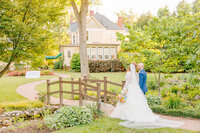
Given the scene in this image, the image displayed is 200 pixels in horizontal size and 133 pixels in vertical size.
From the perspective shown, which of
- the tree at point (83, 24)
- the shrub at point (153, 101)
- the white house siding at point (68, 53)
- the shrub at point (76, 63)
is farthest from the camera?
the white house siding at point (68, 53)

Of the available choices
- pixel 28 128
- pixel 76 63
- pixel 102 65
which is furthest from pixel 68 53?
pixel 28 128

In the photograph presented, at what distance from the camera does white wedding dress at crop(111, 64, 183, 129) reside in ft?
22.1

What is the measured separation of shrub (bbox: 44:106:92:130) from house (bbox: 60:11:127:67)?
27.5 m

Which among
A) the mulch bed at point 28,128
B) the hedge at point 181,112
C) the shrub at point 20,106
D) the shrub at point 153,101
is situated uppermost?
the shrub at point 153,101

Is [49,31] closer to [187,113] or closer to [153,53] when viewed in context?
[153,53]

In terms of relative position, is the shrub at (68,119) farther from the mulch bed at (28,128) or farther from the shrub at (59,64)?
the shrub at (59,64)

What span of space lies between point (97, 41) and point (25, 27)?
90.6ft

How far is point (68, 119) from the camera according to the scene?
22.0 ft

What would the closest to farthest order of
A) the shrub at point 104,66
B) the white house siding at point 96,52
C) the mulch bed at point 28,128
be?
the mulch bed at point 28,128 → the shrub at point 104,66 → the white house siding at point 96,52

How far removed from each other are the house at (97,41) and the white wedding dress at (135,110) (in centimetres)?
2717

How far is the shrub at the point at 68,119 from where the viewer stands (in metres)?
6.62

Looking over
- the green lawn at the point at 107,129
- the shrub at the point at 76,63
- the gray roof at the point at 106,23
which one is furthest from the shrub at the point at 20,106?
the gray roof at the point at 106,23

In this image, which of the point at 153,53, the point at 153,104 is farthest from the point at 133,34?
the point at 153,104

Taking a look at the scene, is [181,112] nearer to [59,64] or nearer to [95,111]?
[95,111]
